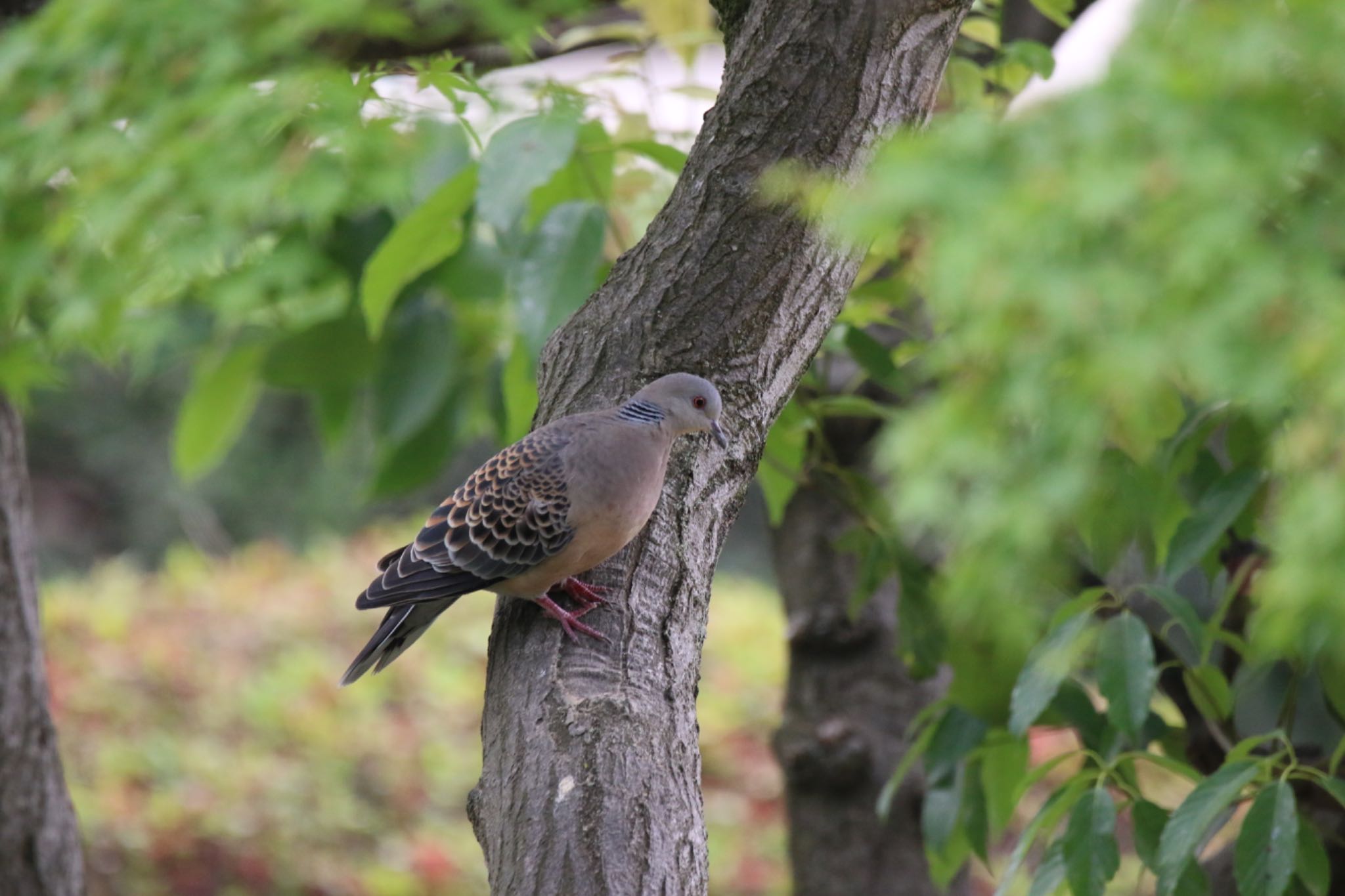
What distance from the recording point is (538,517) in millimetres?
2322

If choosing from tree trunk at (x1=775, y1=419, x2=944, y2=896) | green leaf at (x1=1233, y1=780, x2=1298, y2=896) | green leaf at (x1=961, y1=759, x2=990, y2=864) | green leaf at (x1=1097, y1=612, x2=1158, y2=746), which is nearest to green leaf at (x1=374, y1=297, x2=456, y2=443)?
tree trunk at (x1=775, y1=419, x2=944, y2=896)

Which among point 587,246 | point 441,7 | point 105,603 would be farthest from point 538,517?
point 105,603

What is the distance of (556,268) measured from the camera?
8.89ft

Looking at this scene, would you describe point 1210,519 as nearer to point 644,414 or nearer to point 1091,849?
point 1091,849

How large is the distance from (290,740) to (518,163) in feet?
17.0

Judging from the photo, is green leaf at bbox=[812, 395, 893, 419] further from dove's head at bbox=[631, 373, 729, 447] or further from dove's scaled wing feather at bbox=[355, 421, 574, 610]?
dove's scaled wing feather at bbox=[355, 421, 574, 610]

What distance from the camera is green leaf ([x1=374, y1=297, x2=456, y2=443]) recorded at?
3408 mm

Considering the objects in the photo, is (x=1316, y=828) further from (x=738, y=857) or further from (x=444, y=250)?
(x=738, y=857)

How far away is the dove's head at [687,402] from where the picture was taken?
2.27 metres

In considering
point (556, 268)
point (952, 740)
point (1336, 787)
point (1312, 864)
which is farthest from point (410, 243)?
point (1312, 864)

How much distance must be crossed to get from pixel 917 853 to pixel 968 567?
9.88 ft

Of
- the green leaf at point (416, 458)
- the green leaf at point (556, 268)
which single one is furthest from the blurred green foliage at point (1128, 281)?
the green leaf at point (416, 458)

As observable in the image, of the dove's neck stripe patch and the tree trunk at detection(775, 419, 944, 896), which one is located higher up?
the dove's neck stripe patch

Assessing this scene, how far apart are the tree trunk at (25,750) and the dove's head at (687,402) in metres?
1.98
